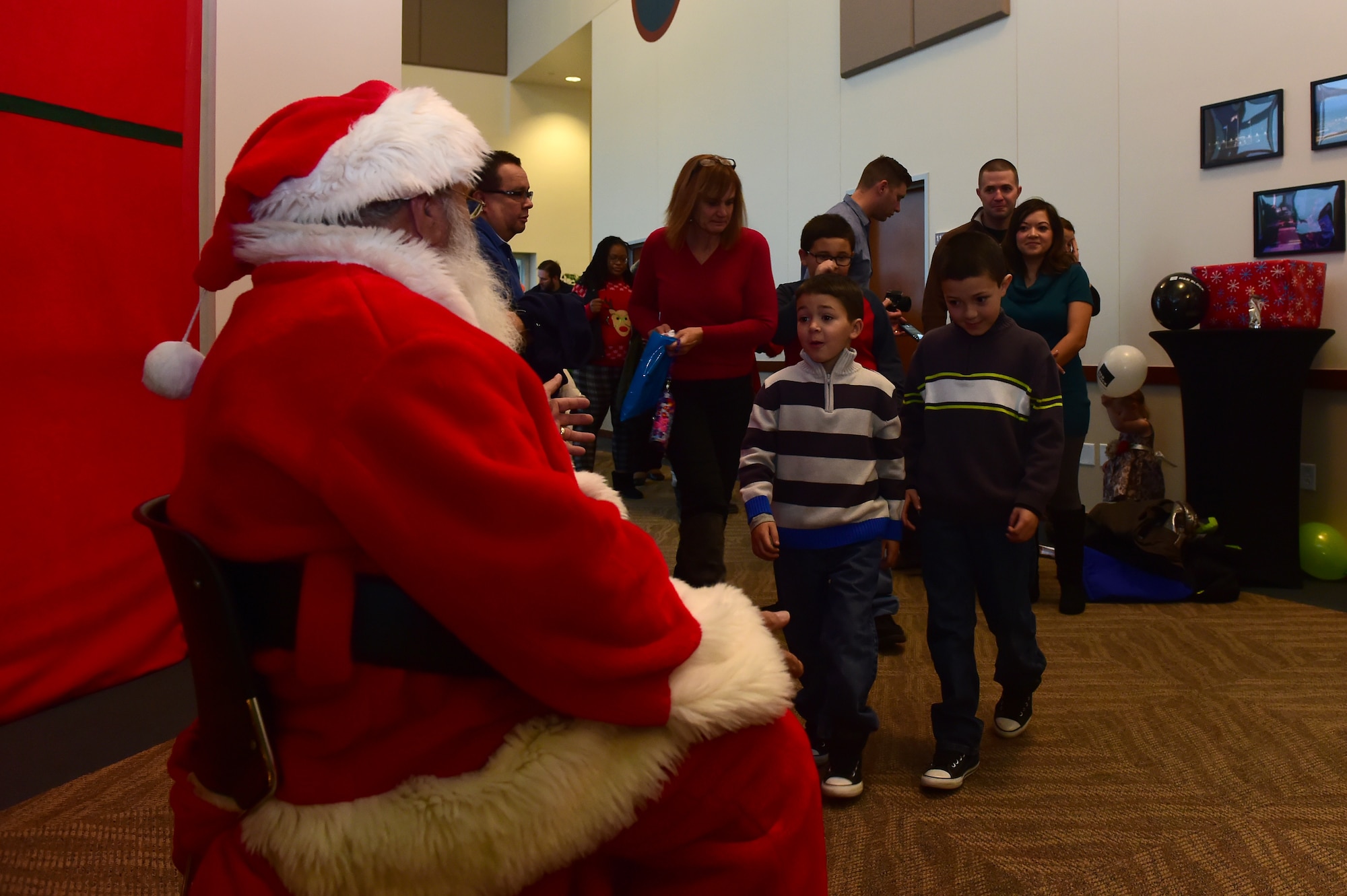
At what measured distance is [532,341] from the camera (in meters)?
2.00

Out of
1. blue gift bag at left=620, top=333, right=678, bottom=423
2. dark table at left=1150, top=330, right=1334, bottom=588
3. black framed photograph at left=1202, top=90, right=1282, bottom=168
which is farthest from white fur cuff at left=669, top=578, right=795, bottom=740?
black framed photograph at left=1202, top=90, right=1282, bottom=168

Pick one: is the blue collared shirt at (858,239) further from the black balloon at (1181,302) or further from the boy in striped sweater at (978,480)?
the black balloon at (1181,302)

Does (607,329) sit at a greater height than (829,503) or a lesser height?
greater

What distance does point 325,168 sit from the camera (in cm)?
90

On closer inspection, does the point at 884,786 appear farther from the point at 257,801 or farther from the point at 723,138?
the point at 723,138

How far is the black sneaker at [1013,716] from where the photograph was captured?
2107mm

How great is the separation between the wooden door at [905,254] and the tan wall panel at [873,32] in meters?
0.81

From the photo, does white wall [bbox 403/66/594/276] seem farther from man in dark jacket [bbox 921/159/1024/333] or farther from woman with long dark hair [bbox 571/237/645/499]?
man in dark jacket [bbox 921/159/1024/333]

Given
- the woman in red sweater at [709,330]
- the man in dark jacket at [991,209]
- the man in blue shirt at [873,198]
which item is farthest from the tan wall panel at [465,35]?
the woman in red sweater at [709,330]

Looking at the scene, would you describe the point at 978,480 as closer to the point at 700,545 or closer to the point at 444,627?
the point at 700,545

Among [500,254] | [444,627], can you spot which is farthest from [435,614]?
[500,254]

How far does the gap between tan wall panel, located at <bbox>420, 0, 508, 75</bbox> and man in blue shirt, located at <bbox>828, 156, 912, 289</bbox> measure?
806 centimetres

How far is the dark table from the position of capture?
3.38 m

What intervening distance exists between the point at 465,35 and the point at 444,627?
35.4ft
